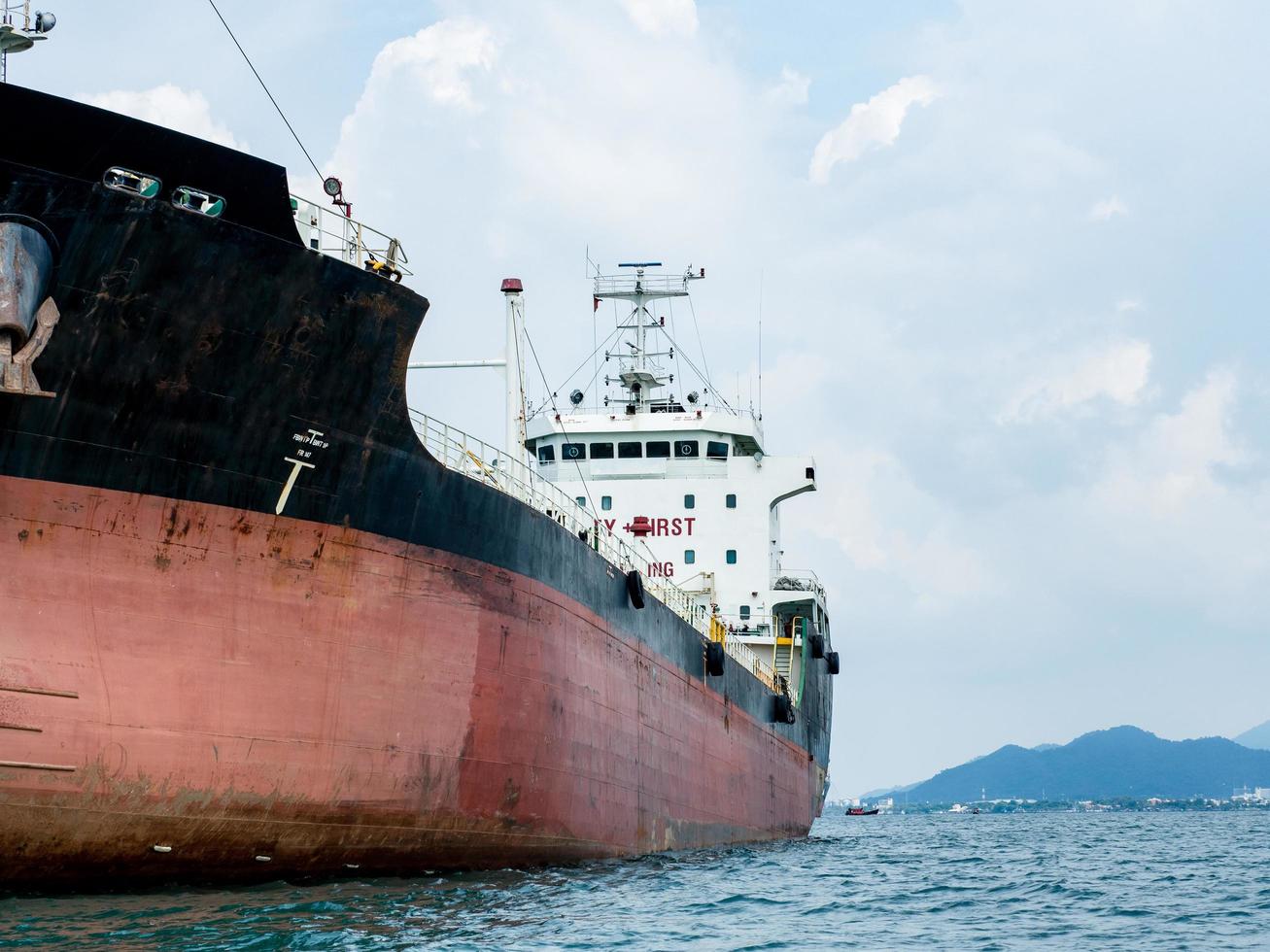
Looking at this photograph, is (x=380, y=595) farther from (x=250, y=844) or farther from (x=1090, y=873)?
(x=1090, y=873)

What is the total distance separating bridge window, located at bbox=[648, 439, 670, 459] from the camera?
1178 inches

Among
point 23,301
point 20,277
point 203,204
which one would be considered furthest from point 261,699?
point 203,204

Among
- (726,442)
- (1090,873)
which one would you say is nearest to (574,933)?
(1090,873)

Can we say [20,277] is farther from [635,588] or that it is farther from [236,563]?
[635,588]

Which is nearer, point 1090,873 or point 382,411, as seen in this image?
point 382,411

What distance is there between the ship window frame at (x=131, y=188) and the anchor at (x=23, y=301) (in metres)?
0.66

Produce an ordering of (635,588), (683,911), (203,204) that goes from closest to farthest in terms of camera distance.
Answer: (203,204) → (683,911) → (635,588)

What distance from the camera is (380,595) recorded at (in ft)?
44.5

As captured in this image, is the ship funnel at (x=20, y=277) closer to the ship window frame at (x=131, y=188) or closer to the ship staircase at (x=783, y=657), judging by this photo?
the ship window frame at (x=131, y=188)

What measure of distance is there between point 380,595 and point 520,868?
3925mm

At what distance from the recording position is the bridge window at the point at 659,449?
29922mm

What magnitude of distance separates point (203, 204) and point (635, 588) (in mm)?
9343

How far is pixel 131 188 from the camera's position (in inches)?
453

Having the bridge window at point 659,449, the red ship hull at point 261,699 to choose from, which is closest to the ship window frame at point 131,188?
the red ship hull at point 261,699
